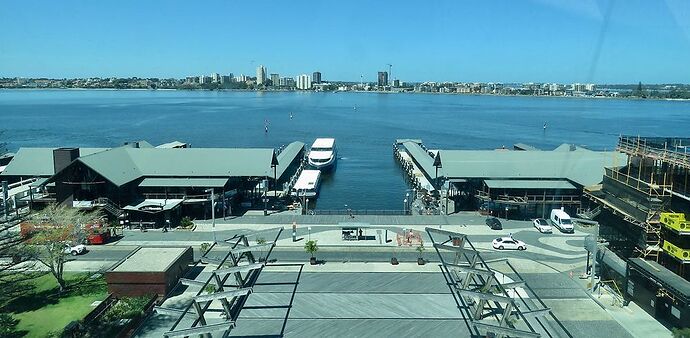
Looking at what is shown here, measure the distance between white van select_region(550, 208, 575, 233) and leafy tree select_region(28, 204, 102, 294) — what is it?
15795mm

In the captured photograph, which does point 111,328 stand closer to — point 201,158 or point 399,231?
point 399,231

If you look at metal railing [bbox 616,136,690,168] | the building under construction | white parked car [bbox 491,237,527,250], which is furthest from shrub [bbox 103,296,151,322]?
metal railing [bbox 616,136,690,168]

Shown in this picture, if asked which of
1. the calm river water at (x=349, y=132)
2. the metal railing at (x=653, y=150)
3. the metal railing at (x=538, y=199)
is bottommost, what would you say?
the calm river water at (x=349, y=132)

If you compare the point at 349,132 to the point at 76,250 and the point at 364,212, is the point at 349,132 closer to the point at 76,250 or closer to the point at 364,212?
the point at 364,212

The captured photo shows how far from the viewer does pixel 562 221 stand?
1920 centimetres

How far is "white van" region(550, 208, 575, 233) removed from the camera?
19.0 meters

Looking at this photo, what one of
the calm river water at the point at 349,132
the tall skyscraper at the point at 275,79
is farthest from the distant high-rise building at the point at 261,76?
the calm river water at the point at 349,132

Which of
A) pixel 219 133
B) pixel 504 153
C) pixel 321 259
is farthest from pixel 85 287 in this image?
pixel 219 133

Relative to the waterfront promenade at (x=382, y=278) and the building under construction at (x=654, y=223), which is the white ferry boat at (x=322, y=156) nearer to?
the waterfront promenade at (x=382, y=278)

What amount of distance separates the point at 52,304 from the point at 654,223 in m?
14.4

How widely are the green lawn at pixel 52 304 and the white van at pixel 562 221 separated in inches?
583

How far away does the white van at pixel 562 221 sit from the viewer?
746 inches

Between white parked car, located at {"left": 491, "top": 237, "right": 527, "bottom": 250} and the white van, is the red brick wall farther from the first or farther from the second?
the white van

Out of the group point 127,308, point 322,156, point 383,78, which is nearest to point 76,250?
point 127,308
